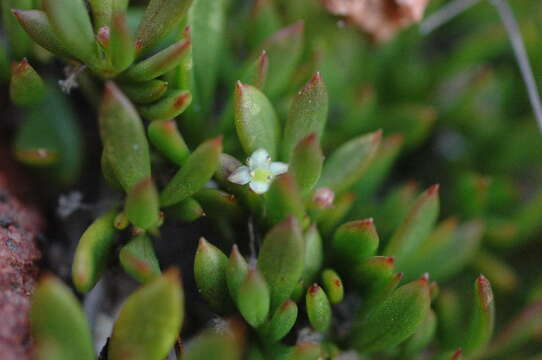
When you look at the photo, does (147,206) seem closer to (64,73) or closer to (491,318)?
(64,73)

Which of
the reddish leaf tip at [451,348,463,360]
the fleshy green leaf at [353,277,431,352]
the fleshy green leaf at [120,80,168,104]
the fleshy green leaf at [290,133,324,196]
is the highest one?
the fleshy green leaf at [120,80,168,104]

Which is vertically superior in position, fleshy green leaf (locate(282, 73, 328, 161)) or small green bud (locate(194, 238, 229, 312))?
fleshy green leaf (locate(282, 73, 328, 161))

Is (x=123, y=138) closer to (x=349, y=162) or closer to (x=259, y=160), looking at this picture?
(x=259, y=160)

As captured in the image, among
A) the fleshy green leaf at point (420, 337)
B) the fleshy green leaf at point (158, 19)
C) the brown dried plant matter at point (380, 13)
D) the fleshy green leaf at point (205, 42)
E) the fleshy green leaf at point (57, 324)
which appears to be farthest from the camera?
the brown dried plant matter at point (380, 13)

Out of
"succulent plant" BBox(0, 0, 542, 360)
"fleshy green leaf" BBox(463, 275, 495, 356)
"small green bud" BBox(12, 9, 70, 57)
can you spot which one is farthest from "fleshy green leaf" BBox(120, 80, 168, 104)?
"fleshy green leaf" BBox(463, 275, 495, 356)

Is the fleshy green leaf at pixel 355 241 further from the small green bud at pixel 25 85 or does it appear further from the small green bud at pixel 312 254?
the small green bud at pixel 25 85

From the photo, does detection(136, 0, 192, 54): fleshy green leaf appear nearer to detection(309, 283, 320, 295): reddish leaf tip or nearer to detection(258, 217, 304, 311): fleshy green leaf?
detection(258, 217, 304, 311): fleshy green leaf

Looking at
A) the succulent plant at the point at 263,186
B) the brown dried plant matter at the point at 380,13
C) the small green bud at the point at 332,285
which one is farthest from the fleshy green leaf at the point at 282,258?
the brown dried plant matter at the point at 380,13

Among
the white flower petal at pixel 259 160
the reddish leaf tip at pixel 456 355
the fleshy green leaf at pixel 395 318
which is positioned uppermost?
the white flower petal at pixel 259 160
